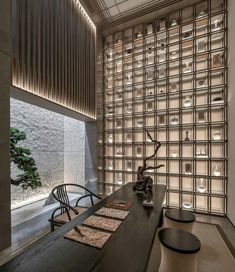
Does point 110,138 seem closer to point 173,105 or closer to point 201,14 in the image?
point 173,105

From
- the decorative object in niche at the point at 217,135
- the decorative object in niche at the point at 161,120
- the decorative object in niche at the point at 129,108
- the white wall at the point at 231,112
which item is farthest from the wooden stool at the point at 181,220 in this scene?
the decorative object in niche at the point at 129,108

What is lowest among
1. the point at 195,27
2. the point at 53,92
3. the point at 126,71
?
the point at 53,92

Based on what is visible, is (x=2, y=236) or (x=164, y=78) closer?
(x=2, y=236)

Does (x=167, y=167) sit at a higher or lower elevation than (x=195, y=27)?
lower

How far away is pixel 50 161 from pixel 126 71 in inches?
111

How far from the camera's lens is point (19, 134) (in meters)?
1.99

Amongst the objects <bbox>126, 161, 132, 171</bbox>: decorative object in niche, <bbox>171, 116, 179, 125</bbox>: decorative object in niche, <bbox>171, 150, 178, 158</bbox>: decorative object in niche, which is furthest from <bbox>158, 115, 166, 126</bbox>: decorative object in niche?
<bbox>126, 161, 132, 171</bbox>: decorative object in niche

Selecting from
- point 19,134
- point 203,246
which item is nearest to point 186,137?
point 203,246

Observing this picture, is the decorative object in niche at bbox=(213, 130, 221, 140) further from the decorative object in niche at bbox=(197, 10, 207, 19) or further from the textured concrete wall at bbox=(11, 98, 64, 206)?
the textured concrete wall at bbox=(11, 98, 64, 206)

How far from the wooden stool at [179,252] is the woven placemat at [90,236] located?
0.55m

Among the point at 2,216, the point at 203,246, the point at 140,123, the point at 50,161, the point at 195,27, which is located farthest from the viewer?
the point at 50,161

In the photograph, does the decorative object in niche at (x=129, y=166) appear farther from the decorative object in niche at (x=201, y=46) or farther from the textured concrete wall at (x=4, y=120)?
the decorative object in niche at (x=201, y=46)

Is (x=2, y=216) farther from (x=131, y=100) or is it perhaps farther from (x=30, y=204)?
(x=131, y=100)

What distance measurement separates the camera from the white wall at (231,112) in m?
2.46
